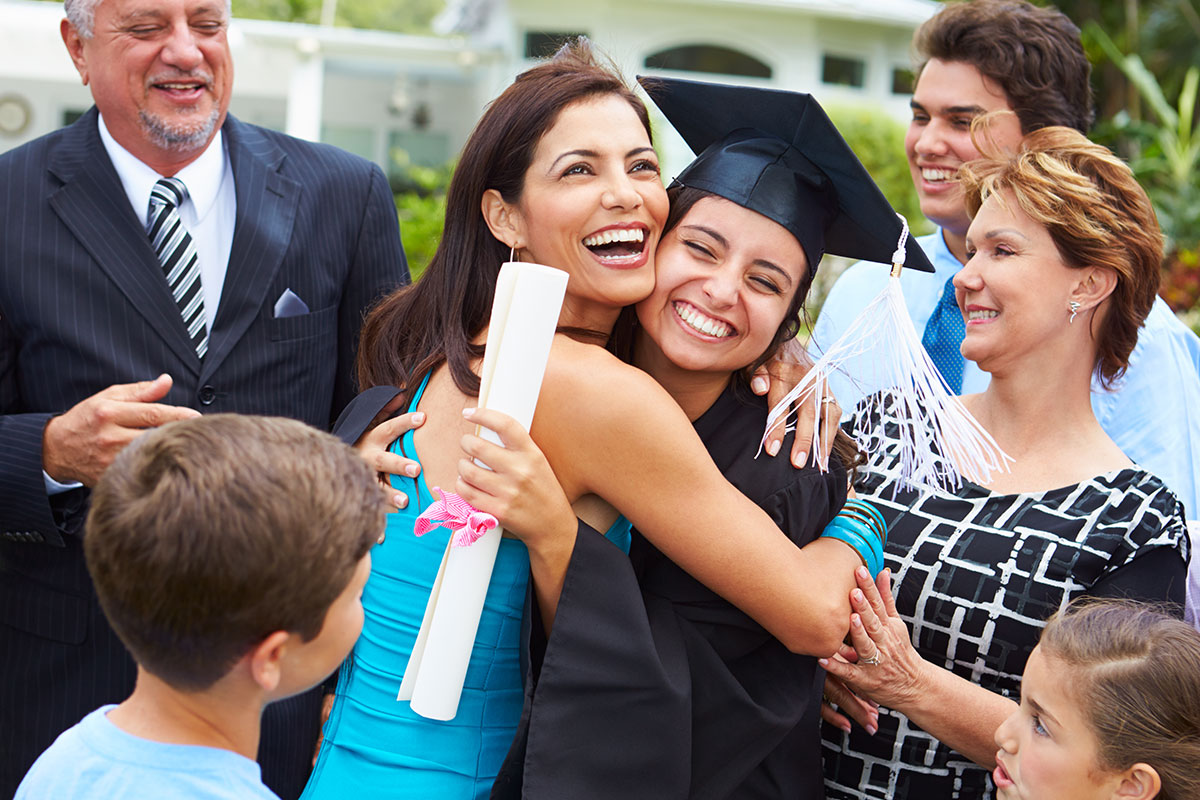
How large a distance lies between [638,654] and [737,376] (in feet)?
2.58

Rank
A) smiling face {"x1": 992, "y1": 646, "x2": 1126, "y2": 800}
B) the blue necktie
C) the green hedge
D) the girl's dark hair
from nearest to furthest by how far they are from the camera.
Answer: smiling face {"x1": 992, "y1": 646, "x2": 1126, "y2": 800} → the girl's dark hair → the blue necktie → the green hedge

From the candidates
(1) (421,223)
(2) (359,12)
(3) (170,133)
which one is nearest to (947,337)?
(3) (170,133)

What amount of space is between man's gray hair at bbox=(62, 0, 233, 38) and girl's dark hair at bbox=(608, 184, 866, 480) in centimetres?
134

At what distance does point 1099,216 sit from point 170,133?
2.39 meters

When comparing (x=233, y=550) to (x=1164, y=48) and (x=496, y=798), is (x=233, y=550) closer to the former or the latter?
(x=496, y=798)

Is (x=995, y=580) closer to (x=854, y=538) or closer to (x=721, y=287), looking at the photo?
(x=854, y=538)

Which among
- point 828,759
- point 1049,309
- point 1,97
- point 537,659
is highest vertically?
point 1049,309

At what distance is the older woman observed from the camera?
2623 mm

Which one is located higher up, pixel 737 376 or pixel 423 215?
pixel 737 376

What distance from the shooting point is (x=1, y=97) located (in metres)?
17.3

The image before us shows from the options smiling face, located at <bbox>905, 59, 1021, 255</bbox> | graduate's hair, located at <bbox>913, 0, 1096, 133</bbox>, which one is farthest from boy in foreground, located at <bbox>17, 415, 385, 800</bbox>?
graduate's hair, located at <bbox>913, 0, 1096, 133</bbox>

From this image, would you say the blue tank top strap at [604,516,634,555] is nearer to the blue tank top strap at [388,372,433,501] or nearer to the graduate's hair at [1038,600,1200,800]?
the blue tank top strap at [388,372,433,501]

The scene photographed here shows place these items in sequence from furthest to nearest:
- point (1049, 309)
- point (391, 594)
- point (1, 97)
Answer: point (1, 97)
point (1049, 309)
point (391, 594)

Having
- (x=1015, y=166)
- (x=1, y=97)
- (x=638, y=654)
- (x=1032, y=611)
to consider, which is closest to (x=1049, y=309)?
(x=1015, y=166)
